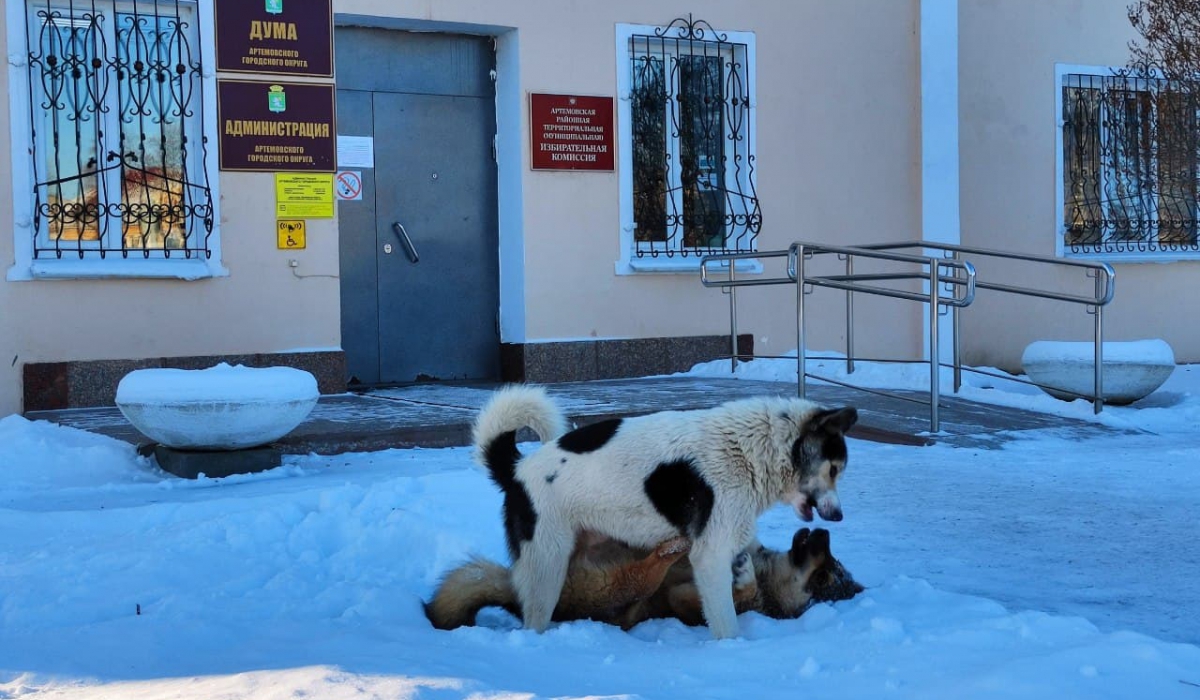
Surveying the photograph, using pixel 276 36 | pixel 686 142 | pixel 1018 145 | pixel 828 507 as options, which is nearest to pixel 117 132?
pixel 276 36

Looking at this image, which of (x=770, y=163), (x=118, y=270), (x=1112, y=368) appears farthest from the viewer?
(x=770, y=163)

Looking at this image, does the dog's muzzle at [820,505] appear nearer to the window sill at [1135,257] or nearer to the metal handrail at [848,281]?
the metal handrail at [848,281]

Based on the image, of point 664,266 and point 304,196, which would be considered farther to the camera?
point 664,266

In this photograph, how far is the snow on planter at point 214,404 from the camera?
6.34 m

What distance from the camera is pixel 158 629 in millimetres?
4043

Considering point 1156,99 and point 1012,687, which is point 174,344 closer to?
point 1012,687

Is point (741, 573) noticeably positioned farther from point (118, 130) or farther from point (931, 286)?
point (118, 130)

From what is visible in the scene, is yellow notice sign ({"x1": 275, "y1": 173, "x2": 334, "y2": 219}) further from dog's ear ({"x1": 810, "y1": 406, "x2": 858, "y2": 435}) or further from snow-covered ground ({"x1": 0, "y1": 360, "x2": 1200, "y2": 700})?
dog's ear ({"x1": 810, "y1": 406, "x2": 858, "y2": 435})

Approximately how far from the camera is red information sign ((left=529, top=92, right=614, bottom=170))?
1054cm

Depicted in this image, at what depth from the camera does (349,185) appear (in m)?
10.4

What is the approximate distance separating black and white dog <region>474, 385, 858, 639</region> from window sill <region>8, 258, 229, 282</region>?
586 cm

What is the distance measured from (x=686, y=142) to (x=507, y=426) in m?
7.43

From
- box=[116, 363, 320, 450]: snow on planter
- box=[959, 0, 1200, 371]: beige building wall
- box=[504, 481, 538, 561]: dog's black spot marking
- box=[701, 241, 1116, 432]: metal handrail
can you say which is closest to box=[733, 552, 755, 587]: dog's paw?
box=[504, 481, 538, 561]: dog's black spot marking

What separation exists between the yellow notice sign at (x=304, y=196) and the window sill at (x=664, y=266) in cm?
247
